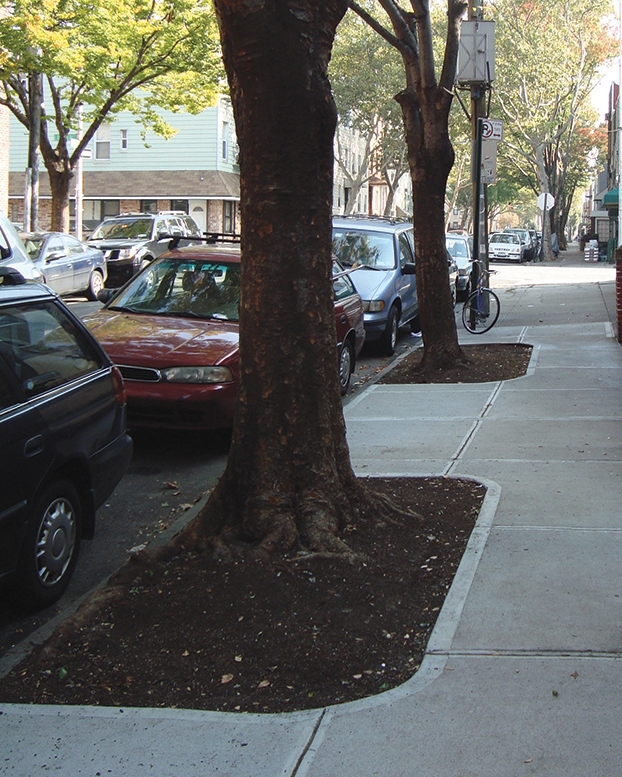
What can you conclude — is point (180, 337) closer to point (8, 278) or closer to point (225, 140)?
point (8, 278)

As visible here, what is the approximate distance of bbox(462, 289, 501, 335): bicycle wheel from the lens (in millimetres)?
15602

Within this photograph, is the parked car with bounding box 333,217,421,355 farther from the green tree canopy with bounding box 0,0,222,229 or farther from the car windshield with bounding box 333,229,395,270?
the green tree canopy with bounding box 0,0,222,229

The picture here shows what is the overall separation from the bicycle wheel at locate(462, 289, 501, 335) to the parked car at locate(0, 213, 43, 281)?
23.5ft

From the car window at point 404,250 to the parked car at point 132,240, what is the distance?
7545 millimetres

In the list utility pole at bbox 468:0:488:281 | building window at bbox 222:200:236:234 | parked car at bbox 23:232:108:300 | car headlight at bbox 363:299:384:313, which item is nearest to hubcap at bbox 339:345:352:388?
car headlight at bbox 363:299:384:313

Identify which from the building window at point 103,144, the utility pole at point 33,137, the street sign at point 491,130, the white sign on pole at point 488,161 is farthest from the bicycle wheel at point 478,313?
the building window at point 103,144

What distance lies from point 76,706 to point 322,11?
11.4 feet

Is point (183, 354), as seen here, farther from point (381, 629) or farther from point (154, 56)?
point (154, 56)

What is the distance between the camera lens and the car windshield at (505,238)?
159ft

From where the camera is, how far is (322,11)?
16.3 feet

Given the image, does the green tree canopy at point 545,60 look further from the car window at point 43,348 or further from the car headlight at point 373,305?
the car window at point 43,348

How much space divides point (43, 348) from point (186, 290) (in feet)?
13.4

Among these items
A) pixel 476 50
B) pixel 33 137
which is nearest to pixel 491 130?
pixel 476 50

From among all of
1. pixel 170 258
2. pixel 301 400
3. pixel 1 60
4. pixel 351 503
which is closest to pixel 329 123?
pixel 301 400
